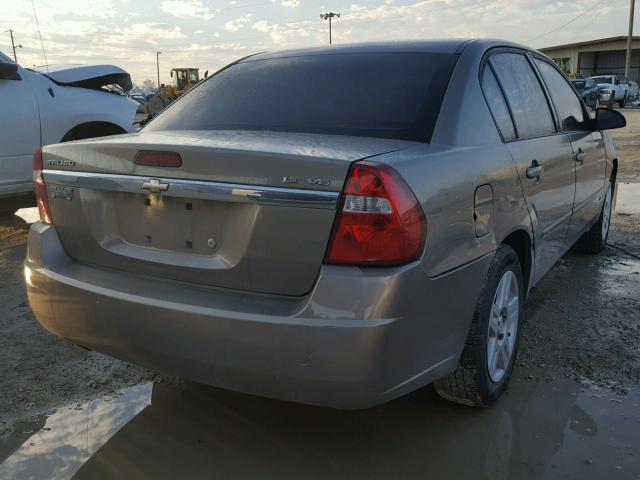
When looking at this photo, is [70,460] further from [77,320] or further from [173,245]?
[173,245]

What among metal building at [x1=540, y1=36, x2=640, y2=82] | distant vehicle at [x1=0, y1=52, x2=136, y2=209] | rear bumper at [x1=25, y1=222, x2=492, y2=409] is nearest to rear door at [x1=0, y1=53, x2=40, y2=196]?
distant vehicle at [x1=0, y1=52, x2=136, y2=209]

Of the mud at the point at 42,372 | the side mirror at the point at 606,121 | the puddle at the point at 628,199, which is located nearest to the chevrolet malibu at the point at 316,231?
the mud at the point at 42,372

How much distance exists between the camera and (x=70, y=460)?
250 centimetres

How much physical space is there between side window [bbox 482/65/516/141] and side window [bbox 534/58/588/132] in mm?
956

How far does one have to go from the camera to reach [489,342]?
2.70 m

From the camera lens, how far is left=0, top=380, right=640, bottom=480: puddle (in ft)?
7.91

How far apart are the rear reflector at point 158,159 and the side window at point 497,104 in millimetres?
1457

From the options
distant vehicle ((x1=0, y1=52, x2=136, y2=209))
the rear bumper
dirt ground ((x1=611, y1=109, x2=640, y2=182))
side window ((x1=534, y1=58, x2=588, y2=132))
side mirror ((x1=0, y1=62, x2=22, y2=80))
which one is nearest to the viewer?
the rear bumper

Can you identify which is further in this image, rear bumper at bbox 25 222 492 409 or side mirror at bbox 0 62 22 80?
side mirror at bbox 0 62 22 80

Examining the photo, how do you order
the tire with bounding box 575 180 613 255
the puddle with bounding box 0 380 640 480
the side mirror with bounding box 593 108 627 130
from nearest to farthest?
1. the puddle with bounding box 0 380 640 480
2. the side mirror with bounding box 593 108 627 130
3. the tire with bounding box 575 180 613 255

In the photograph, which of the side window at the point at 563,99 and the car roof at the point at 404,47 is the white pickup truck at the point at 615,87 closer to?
the side window at the point at 563,99

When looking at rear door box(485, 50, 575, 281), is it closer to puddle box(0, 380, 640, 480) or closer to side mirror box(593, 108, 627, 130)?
side mirror box(593, 108, 627, 130)

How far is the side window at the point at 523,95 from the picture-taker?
3.15m

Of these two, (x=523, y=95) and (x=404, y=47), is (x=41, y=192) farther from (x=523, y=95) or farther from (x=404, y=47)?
(x=523, y=95)
